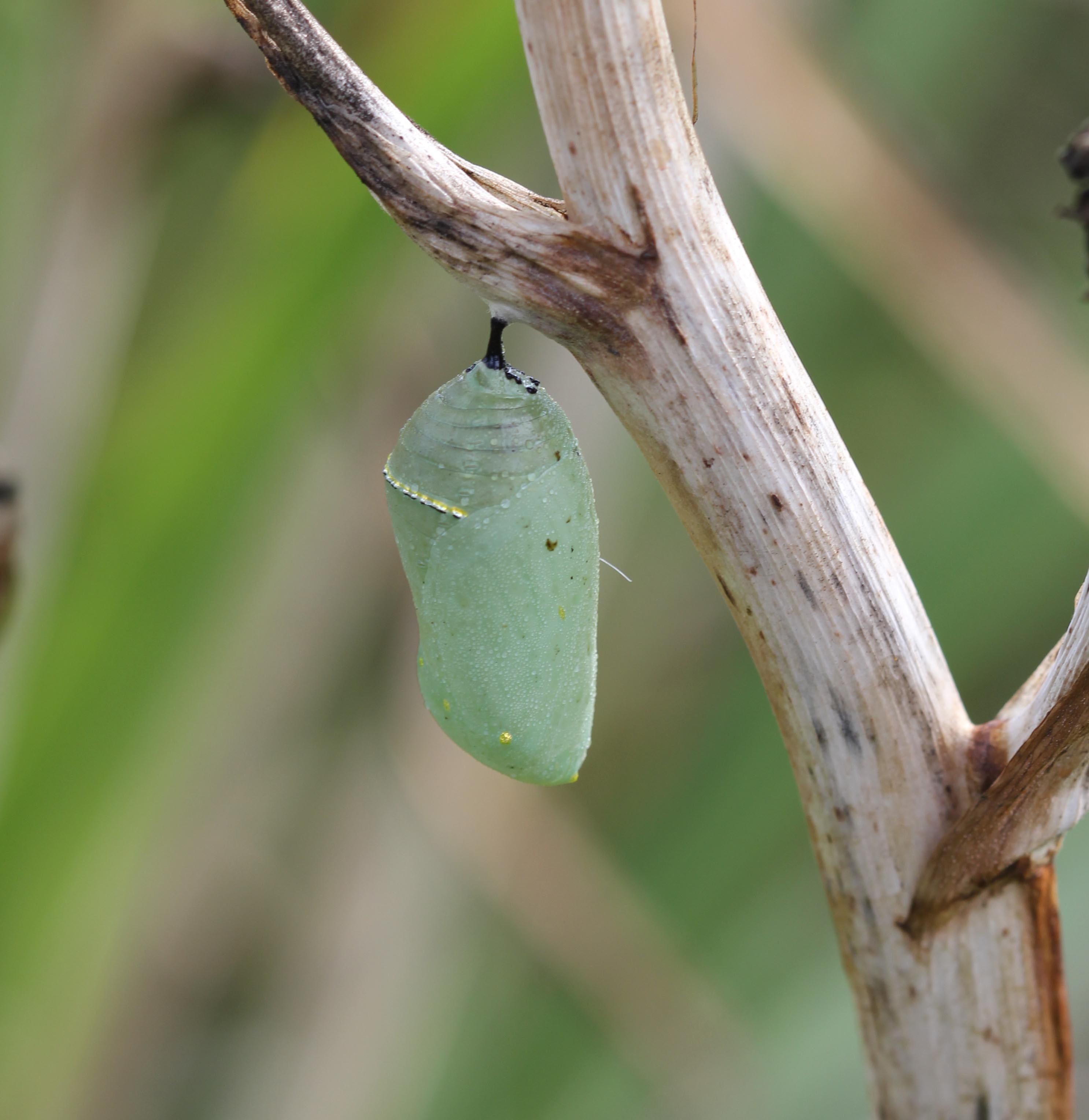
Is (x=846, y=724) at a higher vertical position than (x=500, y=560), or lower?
higher

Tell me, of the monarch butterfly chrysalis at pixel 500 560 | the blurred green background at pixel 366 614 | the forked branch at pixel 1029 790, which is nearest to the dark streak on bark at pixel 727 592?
the forked branch at pixel 1029 790

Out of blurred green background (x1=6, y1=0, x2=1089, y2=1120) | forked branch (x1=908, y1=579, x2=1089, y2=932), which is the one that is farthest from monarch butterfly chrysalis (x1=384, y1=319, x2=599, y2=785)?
forked branch (x1=908, y1=579, x2=1089, y2=932)

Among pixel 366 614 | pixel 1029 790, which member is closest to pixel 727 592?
pixel 1029 790

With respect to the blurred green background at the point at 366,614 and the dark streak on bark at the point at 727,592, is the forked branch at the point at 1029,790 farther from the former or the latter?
the blurred green background at the point at 366,614

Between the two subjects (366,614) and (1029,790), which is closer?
(1029,790)

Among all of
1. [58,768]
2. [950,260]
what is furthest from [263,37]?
[950,260]

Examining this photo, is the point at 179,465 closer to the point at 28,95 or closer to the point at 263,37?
the point at 28,95

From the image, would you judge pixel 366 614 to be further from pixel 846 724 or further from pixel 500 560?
pixel 846 724
